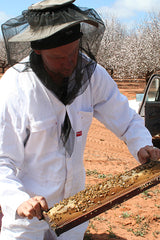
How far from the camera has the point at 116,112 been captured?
260 cm

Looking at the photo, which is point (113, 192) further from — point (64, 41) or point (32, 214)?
point (64, 41)

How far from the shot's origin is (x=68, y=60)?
2.04 meters

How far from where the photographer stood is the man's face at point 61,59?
1988 mm

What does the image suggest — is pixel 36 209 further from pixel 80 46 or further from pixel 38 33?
pixel 80 46

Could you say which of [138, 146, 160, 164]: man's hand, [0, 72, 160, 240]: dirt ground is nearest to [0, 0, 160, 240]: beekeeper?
[138, 146, 160, 164]: man's hand

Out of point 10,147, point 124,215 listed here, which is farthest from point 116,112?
point 124,215

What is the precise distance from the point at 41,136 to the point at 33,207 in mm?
580

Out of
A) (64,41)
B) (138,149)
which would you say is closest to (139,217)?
(138,149)

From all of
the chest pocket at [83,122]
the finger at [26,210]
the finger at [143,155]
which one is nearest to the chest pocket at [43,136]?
the chest pocket at [83,122]

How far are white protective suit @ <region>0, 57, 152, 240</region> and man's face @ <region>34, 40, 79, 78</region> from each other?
172mm

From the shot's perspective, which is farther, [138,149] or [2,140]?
[138,149]

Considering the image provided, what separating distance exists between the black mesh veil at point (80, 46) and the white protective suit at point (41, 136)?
0.07 m

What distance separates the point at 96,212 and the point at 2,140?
80 cm

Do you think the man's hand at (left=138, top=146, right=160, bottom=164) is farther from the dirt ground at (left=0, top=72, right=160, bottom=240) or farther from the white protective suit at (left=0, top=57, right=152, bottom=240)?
the dirt ground at (left=0, top=72, right=160, bottom=240)
